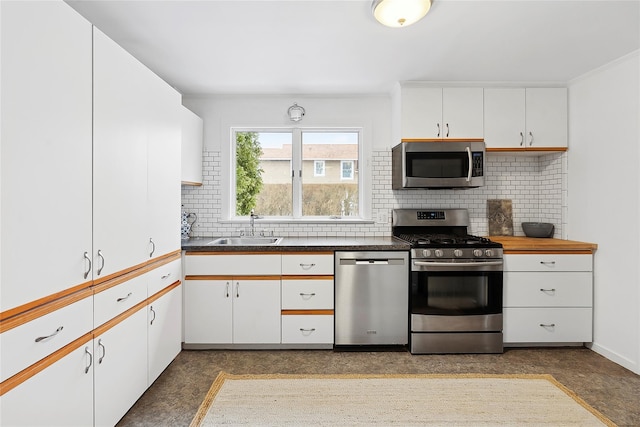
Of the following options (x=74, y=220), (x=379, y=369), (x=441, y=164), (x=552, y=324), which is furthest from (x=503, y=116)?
(x=74, y=220)

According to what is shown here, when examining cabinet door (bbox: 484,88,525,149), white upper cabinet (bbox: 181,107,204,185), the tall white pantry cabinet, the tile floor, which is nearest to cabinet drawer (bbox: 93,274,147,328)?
the tall white pantry cabinet

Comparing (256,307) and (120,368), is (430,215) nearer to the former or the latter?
(256,307)

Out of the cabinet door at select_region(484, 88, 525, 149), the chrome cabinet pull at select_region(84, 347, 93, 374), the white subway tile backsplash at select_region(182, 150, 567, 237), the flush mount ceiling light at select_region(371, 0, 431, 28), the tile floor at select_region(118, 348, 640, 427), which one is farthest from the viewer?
the white subway tile backsplash at select_region(182, 150, 567, 237)

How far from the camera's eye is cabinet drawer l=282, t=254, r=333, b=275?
9.47ft

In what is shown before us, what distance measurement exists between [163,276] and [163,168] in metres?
0.78

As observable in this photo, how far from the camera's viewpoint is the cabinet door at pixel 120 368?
1675 mm

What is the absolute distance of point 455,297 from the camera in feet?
9.50

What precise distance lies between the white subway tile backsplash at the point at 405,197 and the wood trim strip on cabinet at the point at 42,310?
2045 millimetres

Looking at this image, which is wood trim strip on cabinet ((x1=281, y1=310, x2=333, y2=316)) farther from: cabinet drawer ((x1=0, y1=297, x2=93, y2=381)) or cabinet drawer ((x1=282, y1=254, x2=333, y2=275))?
cabinet drawer ((x1=0, y1=297, x2=93, y2=381))

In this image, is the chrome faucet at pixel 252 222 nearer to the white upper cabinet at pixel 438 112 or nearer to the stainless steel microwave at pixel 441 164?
the stainless steel microwave at pixel 441 164

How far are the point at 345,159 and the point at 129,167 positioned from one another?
2.28 meters

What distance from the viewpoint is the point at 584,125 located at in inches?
120

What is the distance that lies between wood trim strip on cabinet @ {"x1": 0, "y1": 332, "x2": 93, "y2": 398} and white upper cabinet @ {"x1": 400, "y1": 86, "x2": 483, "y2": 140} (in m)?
2.84

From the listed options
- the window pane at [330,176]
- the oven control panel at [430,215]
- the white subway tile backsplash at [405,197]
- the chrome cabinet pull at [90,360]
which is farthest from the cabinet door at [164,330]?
the oven control panel at [430,215]
